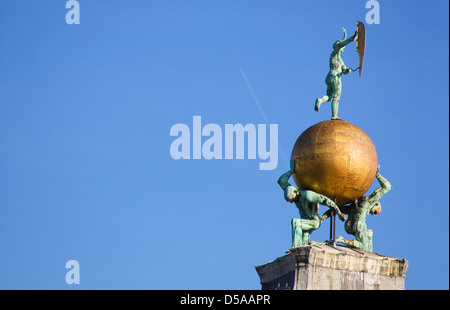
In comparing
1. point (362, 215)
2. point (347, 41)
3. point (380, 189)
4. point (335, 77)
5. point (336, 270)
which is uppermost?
point (347, 41)

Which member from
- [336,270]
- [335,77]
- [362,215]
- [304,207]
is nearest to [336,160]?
[304,207]

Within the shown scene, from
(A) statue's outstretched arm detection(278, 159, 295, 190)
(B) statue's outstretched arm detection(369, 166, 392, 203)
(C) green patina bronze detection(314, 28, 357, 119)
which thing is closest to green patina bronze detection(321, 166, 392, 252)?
(B) statue's outstretched arm detection(369, 166, 392, 203)

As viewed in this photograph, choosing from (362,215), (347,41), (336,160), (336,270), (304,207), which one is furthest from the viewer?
(347,41)

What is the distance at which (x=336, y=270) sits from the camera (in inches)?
2534

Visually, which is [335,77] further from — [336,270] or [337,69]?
[336,270]

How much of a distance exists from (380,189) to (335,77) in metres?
5.33

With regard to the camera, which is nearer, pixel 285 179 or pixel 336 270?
pixel 336 270

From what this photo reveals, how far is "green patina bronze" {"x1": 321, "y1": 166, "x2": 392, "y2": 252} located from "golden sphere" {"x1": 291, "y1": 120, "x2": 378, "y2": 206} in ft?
1.98

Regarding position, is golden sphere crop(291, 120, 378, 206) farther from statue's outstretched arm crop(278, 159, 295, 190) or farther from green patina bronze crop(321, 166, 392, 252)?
green patina bronze crop(321, 166, 392, 252)
